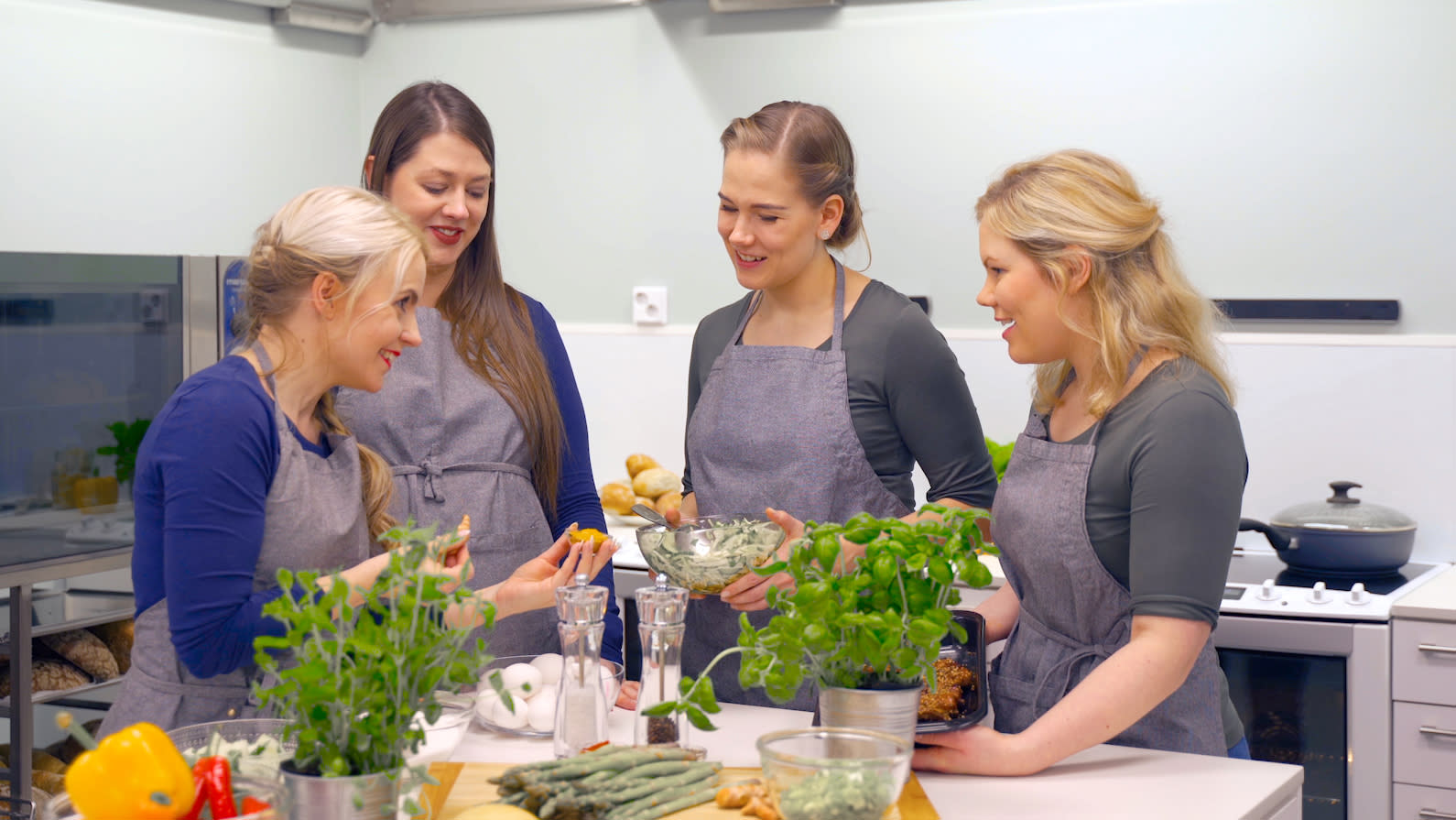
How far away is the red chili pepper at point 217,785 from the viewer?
953 millimetres

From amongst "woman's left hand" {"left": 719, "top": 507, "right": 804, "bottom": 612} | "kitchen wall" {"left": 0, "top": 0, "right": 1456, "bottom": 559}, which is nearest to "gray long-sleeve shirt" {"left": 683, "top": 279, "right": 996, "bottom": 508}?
"woman's left hand" {"left": 719, "top": 507, "right": 804, "bottom": 612}

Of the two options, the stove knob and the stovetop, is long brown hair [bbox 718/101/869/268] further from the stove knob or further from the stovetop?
the stove knob

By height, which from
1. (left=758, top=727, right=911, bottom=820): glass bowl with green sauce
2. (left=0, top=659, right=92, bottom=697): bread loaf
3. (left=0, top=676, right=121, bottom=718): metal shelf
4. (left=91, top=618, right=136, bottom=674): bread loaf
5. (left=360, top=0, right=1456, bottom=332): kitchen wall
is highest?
(left=360, top=0, right=1456, bottom=332): kitchen wall

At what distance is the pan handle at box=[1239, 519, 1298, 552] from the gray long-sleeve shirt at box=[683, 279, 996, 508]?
108 cm

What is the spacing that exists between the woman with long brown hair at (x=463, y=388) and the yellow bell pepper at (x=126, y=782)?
Result: 2.72 feet

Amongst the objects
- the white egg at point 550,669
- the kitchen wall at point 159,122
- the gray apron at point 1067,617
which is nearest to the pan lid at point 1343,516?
the gray apron at point 1067,617

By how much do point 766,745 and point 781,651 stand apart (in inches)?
4.8

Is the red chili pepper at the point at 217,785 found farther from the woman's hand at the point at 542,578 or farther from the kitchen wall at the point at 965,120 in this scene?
the kitchen wall at the point at 965,120

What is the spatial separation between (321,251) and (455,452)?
43 cm

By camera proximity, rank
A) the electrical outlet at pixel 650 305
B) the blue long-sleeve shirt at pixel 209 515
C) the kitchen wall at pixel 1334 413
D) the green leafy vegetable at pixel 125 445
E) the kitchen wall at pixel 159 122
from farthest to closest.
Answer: the electrical outlet at pixel 650 305 < the kitchen wall at pixel 159 122 < the kitchen wall at pixel 1334 413 < the green leafy vegetable at pixel 125 445 < the blue long-sleeve shirt at pixel 209 515

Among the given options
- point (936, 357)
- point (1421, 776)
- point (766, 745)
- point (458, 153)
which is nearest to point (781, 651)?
point (766, 745)

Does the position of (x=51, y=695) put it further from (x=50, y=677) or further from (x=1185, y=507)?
(x=1185, y=507)

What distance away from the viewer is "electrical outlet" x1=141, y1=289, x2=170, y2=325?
106 inches

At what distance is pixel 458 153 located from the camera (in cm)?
180
